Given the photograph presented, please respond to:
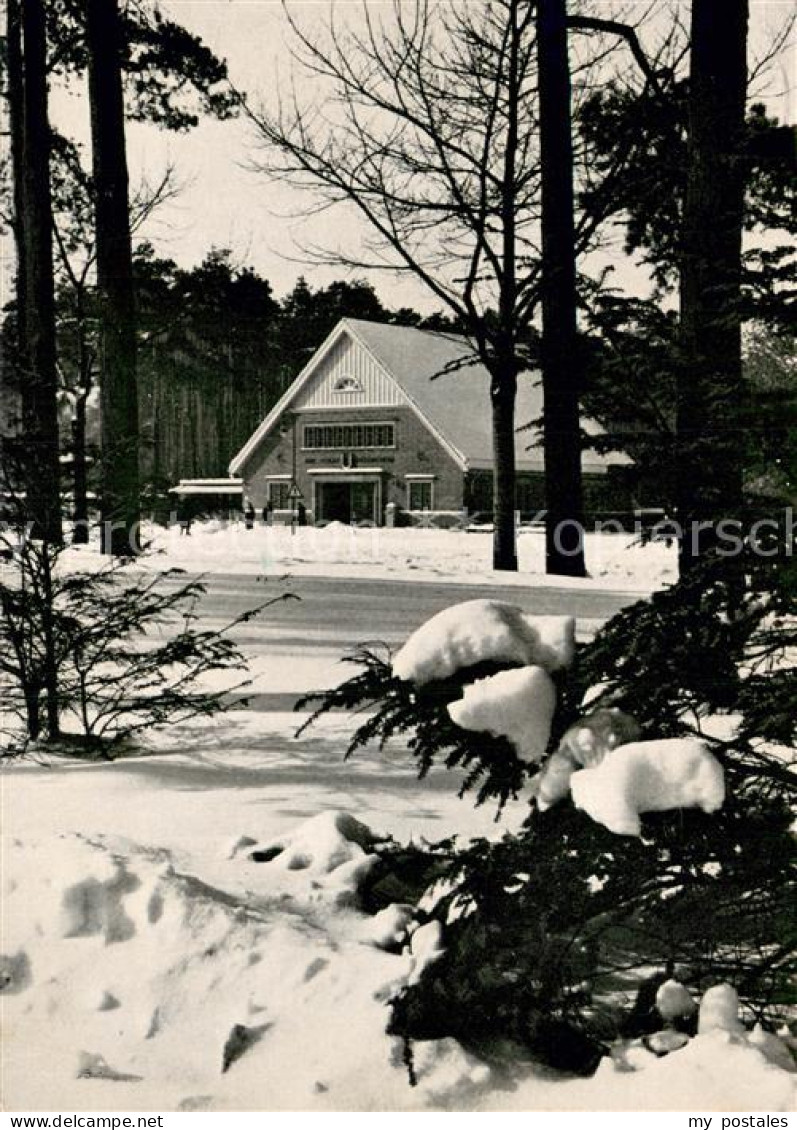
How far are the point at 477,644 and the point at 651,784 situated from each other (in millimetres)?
527

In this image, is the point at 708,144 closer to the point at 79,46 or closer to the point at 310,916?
the point at 310,916

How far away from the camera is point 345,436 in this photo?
36.2 m

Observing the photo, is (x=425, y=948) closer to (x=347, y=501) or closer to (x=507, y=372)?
(x=507, y=372)

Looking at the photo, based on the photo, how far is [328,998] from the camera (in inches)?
109

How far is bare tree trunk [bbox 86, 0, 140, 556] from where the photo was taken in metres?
11.2

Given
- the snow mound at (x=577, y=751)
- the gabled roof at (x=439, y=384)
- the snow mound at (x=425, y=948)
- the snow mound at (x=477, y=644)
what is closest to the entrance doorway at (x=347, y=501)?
the gabled roof at (x=439, y=384)

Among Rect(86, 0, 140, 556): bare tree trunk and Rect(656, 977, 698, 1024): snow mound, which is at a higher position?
Rect(86, 0, 140, 556): bare tree trunk

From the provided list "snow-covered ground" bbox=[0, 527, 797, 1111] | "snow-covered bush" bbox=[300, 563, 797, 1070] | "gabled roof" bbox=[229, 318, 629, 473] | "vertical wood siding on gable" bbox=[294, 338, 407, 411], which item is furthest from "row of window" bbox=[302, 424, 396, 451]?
"snow-covered bush" bbox=[300, 563, 797, 1070]

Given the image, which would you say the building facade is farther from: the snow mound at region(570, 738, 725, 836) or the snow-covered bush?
the snow mound at region(570, 738, 725, 836)

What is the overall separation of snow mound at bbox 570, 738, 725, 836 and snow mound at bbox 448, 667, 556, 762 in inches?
8.7

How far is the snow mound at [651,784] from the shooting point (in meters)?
2.24

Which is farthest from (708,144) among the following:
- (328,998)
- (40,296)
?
(40,296)

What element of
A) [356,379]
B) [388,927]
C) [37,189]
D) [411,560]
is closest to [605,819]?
[388,927]

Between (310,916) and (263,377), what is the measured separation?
187ft
